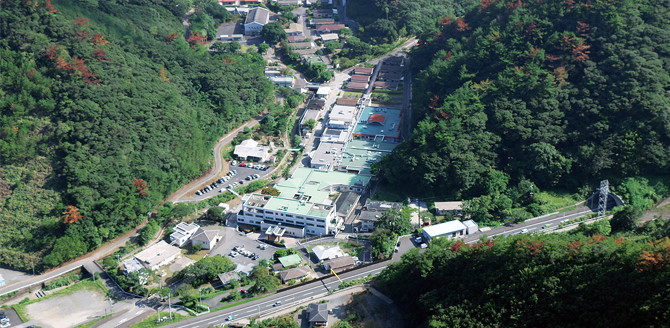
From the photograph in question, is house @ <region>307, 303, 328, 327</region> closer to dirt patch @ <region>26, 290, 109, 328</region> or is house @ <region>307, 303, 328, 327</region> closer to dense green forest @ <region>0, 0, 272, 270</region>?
dirt patch @ <region>26, 290, 109, 328</region>

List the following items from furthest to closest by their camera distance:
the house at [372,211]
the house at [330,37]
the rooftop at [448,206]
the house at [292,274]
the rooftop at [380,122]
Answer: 1. the house at [330,37]
2. the rooftop at [380,122]
3. the rooftop at [448,206]
4. the house at [372,211]
5. the house at [292,274]

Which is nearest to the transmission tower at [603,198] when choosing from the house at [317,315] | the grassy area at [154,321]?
the house at [317,315]

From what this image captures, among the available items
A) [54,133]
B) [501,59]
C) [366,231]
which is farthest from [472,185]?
[54,133]

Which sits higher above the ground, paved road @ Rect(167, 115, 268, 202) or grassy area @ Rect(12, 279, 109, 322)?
paved road @ Rect(167, 115, 268, 202)

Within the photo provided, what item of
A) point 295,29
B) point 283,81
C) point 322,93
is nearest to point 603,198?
point 322,93

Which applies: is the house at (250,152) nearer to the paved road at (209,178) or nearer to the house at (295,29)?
the paved road at (209,178)

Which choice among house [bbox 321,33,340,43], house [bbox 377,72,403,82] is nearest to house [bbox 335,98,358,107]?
house [bbox 377,72,403,82]
